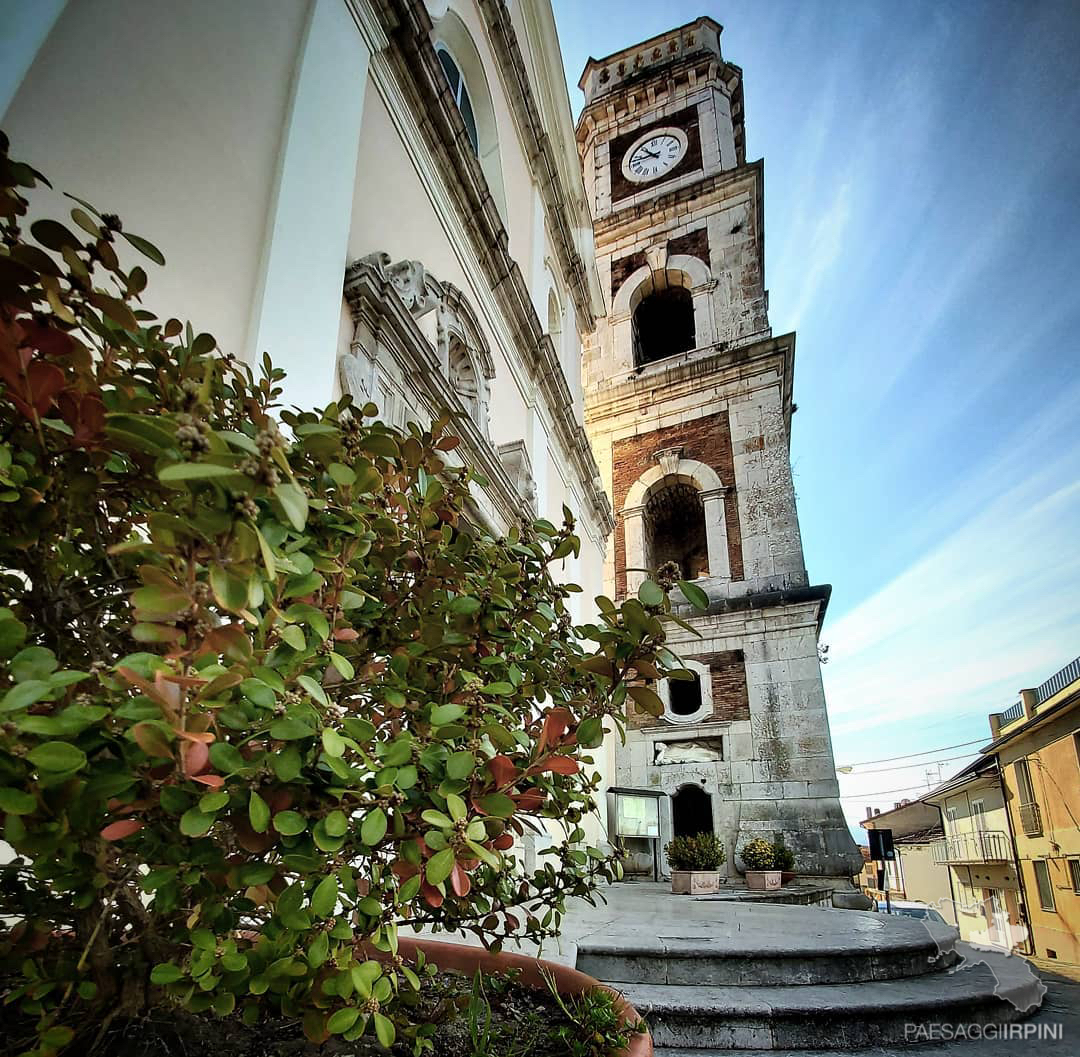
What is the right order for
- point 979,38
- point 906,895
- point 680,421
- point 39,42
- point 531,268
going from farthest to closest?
1. point 906,895
2. point 680,421
3. point 531,268
4. point 979,38
5. point 39,42

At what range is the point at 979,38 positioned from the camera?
16.9 ft

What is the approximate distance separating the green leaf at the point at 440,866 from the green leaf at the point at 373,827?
7cm

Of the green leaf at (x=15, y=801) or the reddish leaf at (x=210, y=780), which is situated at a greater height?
the reddish leaf at (x=210, y=780)

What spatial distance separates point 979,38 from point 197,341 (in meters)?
6.96

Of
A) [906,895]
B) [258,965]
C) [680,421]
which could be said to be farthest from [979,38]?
[906,895]

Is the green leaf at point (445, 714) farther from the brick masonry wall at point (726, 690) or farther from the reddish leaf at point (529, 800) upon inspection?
the brick masonry wall at point (726, 690)

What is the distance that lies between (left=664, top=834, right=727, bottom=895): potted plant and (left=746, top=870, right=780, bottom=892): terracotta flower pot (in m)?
0.70

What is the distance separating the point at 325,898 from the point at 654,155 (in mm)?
19016

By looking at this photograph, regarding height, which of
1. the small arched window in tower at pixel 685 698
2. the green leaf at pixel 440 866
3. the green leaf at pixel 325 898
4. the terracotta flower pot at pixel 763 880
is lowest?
the terracotta flower pot at pixel 763 880

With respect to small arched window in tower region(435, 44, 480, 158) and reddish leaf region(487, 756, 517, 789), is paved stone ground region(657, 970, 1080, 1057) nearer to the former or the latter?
reddish leaf region(487, 756, 517, 789)

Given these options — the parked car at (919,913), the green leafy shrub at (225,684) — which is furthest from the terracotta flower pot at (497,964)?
the parked car at (919,913)

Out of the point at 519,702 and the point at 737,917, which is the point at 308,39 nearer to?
the point at 519,702

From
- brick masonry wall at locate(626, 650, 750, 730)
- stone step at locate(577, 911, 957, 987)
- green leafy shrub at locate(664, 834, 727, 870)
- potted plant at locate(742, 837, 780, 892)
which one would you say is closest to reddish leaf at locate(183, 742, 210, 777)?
stone step at locate(577, 911, 957, 987)

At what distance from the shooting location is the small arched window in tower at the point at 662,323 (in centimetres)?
1530
